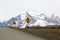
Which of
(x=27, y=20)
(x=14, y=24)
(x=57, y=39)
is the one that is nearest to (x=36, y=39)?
(x=57, y=39)

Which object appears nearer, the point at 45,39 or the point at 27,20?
the point at 45,39

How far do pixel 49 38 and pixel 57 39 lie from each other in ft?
3.13

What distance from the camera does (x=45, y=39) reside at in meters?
18.9

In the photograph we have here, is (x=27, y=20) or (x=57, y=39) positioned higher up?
(x=27, y=20)

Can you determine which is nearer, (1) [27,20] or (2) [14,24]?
(1) [27,20]

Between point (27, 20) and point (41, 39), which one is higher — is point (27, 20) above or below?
above

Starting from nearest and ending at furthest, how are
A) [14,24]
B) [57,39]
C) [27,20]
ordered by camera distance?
1. [57,39]
2. [27,20]
3. [14,24]

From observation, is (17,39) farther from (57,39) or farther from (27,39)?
(57,39)

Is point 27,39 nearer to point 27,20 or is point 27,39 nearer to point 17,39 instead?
point 17,39

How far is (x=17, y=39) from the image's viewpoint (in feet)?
62.8

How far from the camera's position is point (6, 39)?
19.3 meters

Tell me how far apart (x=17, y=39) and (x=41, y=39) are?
1.73 metres

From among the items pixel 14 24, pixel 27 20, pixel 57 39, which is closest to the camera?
pixel 57 39

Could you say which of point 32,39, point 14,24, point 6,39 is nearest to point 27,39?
point 32,39
